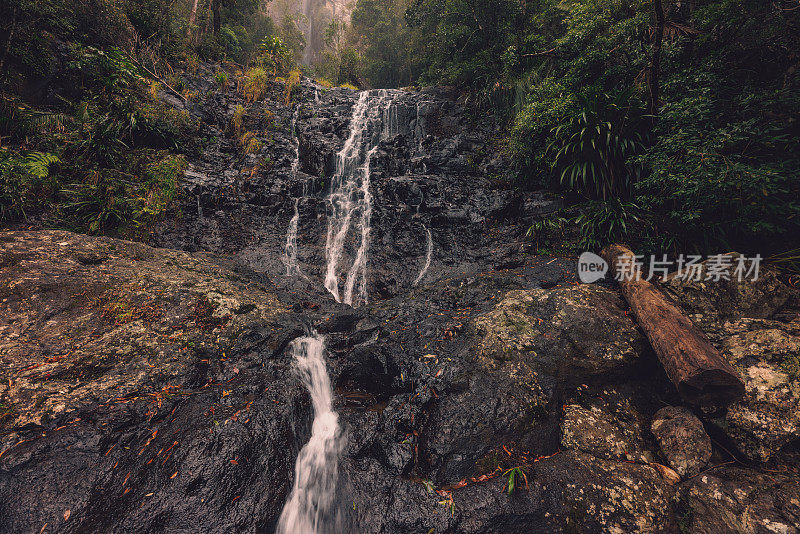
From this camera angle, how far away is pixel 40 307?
3061mm

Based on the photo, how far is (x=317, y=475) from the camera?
2754 millimetres

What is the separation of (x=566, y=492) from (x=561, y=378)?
46.0 inches

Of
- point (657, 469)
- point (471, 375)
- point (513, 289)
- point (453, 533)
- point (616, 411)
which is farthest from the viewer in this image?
point (513, 289)

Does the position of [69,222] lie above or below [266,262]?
above

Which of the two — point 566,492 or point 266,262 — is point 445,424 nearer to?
point 566,492

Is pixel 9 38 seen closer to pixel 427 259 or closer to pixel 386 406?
pixel 427 259

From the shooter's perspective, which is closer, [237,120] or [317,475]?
[317,475]

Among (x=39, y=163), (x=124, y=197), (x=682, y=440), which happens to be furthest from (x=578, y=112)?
(x=39, y=163)

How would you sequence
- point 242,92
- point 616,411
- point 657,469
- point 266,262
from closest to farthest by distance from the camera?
point 657,469, point 616,411, point 266,262, point 242,92

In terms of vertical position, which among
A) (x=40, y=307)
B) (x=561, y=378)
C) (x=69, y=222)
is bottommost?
(x=561, y=378)

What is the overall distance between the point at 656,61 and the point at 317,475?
25.4ft

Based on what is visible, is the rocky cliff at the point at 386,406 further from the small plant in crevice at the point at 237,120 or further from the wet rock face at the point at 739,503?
the small plant in crevice at the point at 237,120

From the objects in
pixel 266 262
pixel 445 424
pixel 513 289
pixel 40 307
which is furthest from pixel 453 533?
pixel 266 262

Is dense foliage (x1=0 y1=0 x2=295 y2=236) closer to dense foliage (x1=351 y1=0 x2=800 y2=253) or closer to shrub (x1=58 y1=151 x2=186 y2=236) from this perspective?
shrub (x1=58 y1=151 x2=186 y2=236)
